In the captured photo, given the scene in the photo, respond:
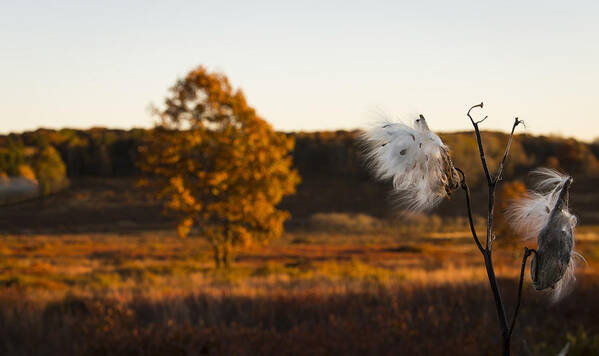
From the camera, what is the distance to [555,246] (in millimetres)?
1331

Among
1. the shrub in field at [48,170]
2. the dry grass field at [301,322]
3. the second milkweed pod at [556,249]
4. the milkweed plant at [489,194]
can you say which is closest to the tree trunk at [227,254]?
the dry grass field at [301,322]

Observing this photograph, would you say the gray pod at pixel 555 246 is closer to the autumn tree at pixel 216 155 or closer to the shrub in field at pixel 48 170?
the autumn tree at pixel 216 155

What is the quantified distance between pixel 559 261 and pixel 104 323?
841 centimetres

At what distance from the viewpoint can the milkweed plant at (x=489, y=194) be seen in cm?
130

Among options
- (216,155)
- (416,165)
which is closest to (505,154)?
(416,165)

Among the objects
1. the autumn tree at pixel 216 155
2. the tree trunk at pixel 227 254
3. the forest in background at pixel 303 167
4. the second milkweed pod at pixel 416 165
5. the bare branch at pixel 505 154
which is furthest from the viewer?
the forest in background at pixel 303 167

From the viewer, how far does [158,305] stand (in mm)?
11273

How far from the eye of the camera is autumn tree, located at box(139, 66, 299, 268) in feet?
81.0

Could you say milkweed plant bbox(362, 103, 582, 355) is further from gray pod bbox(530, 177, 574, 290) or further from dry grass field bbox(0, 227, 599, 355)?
dry grass field bbox(0, 227, 599, 355)

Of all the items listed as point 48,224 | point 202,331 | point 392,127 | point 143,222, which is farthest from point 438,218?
point 392,127

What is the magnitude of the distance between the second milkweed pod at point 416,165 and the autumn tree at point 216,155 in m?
23.1

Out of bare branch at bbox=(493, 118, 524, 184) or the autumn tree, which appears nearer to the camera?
bare branch at bbox=(493, 118, 524, 184)

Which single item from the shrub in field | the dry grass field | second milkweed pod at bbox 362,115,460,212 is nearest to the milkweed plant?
second milkweed pod at bbox 362,115,460,212

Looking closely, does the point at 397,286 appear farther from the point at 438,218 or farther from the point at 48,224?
the point at 48,224
